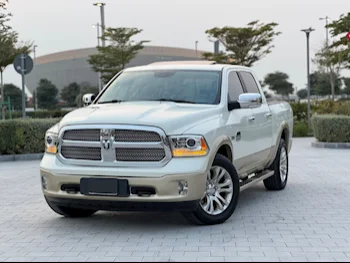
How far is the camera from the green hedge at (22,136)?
43.7 feet

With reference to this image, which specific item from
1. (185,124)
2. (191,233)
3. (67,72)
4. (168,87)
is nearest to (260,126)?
(168,87)

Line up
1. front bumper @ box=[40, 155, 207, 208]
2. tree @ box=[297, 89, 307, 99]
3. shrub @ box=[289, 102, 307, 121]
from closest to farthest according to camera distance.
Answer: front bumper @ box=[40, 155, 207, 208], shrub @ box=[289, 102, 307, 121], tree @ box=[297, 89, 307, 99]

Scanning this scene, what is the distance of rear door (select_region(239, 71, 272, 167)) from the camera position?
7344 mm

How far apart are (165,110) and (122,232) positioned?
4.66ft

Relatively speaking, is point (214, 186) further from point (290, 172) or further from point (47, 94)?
point (47, 94)

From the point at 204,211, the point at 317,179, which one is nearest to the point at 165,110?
the point at 204,211

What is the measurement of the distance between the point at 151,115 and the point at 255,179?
2.26 meters

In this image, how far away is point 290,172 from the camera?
1066 cm

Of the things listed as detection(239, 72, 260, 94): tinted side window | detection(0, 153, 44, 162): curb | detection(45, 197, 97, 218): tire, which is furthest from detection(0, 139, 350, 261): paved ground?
detection(0, 153, 44, 162): curb

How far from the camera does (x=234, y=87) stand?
23.3 feet

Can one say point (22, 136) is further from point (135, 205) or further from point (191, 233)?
point (191, 233)

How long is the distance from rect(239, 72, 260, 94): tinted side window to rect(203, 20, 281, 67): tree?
25.3 m

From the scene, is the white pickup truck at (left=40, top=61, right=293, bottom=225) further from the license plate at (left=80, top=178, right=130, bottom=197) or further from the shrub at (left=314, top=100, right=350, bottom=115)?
the shrub at (left=314, top=100, right=350, bottom=115)

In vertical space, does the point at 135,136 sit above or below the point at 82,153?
above
